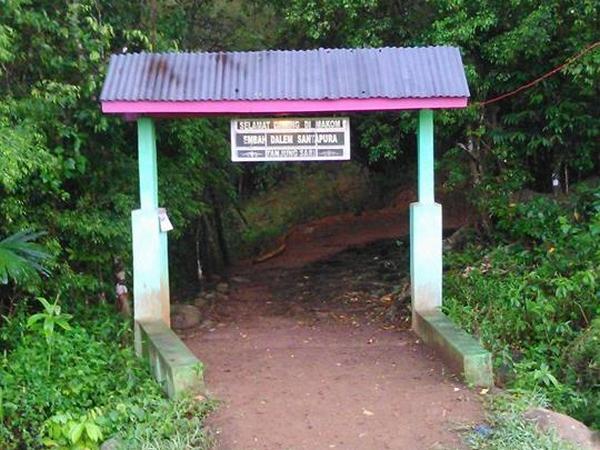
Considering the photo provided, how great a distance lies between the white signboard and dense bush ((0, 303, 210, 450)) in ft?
7.36

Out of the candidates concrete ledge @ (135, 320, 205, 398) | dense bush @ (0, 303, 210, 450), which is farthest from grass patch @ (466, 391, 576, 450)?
concrete ledge @ (135, 320, 205, 398)

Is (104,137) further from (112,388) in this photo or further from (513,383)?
(513,383)

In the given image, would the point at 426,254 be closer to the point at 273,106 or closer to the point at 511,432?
the point at 273,106

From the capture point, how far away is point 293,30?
12453 millimetres

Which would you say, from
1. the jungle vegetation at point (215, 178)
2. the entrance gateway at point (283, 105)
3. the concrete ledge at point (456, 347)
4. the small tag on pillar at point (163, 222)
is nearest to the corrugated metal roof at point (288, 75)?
the entrance gateway at point (283, 105)

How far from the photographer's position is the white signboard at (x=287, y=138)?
7.84m

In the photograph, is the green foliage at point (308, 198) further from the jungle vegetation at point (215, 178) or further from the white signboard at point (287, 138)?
the white signboard at point (287, 138)

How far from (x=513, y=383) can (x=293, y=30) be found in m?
7.67

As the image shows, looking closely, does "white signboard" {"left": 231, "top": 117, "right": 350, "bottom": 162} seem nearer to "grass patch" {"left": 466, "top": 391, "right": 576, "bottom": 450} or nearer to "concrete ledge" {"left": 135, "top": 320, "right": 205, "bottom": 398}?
"concrete ledge" {"left": 135, "top": 320, "right": 205, "bottom": 398}

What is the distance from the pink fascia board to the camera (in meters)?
7.37

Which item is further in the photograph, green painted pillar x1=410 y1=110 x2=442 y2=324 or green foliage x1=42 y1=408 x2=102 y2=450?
green painted pillar x1=410 y1=110 x2=442 y2=324

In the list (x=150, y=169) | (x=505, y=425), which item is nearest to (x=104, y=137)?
(x=150, y=169)

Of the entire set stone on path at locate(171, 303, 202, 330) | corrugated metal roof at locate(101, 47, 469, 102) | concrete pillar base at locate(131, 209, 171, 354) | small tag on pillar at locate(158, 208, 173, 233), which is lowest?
stone on path at locate(171, 303, 202, 330)

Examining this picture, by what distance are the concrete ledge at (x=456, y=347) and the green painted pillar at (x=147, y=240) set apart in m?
2.51
